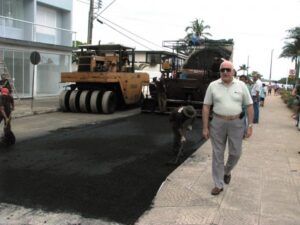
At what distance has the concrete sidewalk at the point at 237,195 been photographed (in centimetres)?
529

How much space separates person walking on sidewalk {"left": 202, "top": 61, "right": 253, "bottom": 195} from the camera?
19.7 feet

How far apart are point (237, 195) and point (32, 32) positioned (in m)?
20.7

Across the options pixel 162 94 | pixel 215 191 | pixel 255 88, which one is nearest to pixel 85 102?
pixel 162 94

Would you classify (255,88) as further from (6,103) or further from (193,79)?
(6,103)

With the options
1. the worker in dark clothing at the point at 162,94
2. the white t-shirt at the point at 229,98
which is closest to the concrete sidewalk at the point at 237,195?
the white t-shirt at the point at 229,98

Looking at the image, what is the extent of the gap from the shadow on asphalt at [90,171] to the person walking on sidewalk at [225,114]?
1.08 metres

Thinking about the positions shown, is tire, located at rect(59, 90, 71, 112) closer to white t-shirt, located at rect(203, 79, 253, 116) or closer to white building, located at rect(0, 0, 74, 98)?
white building, located at rect(0, 0, 74, 98)

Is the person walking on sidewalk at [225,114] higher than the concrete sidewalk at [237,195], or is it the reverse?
the person walking on sidewalk at [225,114]

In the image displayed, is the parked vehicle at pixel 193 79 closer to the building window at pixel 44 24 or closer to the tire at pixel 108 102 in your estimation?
the tire at pixel 108 102

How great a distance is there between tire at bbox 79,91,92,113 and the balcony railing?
22.3 ft

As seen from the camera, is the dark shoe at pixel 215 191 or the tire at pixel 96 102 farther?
the tire at pixel 96 102

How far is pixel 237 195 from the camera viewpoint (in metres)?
6.22

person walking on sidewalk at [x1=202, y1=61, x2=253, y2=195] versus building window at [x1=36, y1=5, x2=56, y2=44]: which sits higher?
building window at [x1=36, y1=5, x2=56, y2=44]

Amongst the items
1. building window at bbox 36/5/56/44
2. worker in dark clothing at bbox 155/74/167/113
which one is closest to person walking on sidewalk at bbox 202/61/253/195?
worker in dark clothing at bbox 155/74/167/113
